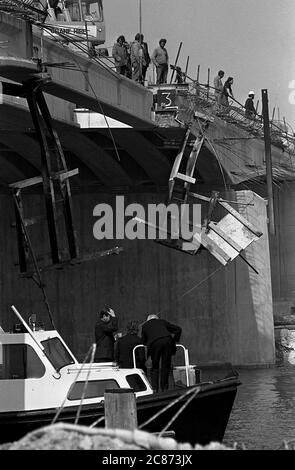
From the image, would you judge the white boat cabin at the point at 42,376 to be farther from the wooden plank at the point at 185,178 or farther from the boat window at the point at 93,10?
the boat window at the point at 93,10

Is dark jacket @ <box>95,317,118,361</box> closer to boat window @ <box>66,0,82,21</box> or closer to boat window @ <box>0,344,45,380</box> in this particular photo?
boat window @ <box>0,344,45,380</box>

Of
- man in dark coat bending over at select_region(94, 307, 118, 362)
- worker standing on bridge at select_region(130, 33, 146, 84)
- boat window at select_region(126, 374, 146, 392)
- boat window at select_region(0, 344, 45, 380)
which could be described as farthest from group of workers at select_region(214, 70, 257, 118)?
boat window at select_region(0, 344, 45, 380)

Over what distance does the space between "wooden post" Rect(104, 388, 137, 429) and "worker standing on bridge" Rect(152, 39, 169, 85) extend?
21.0m

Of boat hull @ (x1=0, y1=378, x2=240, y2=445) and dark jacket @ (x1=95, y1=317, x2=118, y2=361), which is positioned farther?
dark jacket @ (x1=95, y1=317, x2=118, y2=361)

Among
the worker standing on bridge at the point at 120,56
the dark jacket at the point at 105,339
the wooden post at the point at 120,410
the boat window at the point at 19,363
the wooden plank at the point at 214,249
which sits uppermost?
the worker standing on bridge at the point at 120,56

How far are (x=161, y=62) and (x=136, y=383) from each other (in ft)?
59.3

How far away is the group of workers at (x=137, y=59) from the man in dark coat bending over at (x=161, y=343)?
13862 mm

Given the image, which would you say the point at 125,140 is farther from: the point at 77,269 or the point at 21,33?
the point at 21,33

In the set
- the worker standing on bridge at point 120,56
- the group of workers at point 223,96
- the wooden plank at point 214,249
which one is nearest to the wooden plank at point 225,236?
the wooden plank at point 214,249

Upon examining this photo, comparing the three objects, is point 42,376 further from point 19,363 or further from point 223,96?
point 223,96

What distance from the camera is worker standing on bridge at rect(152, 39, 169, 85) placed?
35.5 m

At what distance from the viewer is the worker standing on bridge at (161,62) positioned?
35.5 meters

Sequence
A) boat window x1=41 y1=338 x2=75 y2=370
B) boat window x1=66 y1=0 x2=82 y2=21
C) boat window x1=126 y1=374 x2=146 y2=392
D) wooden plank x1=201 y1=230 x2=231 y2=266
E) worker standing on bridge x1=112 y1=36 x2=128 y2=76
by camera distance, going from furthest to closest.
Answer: boat window x1=66 y1=0 x2=82 y2=21 < wooden plank x1=201 y1=230 x2=231 y2=266 < worker standing on bridge x1=112 y1=36 x2=128 y2=76 < boat window x1=126 y1=374 x2=146 y2=392 < boat window x1=41 y1=338 x2=75 y2=370

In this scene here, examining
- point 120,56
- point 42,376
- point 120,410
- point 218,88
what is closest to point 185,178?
point 120,56
